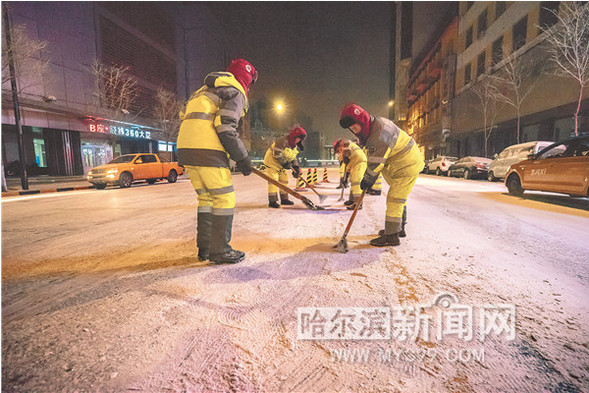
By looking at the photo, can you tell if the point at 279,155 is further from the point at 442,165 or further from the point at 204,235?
the point at 442,165

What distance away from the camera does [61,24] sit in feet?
54.1

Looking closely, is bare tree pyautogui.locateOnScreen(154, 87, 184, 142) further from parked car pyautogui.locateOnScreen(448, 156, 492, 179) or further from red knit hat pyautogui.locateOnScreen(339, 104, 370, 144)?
red knit hat pyautogui.locateOnScreen(339, 104, 370, 144)

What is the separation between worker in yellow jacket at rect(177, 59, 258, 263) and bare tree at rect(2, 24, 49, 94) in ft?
46.7

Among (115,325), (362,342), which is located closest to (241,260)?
(115,325)

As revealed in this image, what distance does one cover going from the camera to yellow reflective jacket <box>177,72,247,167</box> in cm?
243

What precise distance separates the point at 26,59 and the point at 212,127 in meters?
16.6

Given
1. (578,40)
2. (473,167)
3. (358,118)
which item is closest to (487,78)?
(578,40)

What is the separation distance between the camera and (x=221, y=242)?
2.56 meters

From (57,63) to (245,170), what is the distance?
21.2 meters

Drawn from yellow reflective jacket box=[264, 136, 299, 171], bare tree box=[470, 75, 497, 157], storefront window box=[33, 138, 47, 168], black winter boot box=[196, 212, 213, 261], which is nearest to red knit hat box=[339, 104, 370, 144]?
black winter boot box=[196, 212, 213, 261]

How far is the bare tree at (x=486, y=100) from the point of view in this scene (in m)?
19.2

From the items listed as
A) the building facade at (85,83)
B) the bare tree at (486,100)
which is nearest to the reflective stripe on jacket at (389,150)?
the building facade at (85,83)

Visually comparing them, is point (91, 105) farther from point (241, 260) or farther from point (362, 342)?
point (362, 342)

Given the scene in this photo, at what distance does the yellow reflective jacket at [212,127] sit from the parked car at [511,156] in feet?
38.7
